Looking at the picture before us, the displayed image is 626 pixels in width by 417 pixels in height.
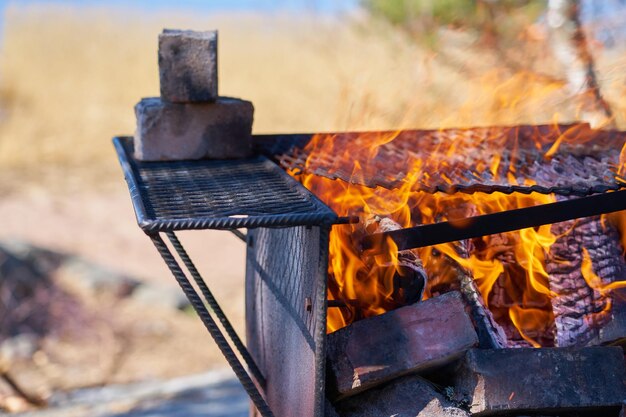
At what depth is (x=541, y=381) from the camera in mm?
2359

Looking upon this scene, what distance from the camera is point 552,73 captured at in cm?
680

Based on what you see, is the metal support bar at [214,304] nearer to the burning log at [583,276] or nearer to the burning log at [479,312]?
the burning log at [479,312]

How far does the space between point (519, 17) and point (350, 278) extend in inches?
229

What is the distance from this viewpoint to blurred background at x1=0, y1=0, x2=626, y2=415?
6066mm

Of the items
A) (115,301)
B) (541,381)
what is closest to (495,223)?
(541,381)

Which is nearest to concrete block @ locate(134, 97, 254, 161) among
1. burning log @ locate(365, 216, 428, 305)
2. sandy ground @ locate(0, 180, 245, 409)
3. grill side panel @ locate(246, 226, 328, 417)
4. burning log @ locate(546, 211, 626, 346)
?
grill side panel @ locate(246, 226, 328, 417)

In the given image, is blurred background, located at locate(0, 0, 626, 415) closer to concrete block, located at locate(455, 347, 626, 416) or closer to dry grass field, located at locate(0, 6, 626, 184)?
dry grass field, located at locate(0, 6, 626, 184)

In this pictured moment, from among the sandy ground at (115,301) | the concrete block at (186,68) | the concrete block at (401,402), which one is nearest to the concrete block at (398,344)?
the concrete block at (401,402)

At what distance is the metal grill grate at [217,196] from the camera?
78.8 inches

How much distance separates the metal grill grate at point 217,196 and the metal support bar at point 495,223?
28 cm

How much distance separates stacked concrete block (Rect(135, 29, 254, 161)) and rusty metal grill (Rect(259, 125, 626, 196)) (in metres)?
0.20

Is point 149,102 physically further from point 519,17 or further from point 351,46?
point 351,46

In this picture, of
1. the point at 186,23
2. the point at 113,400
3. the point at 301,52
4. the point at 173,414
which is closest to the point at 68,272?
the point at 113,400

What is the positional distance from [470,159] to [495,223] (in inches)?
26.7
